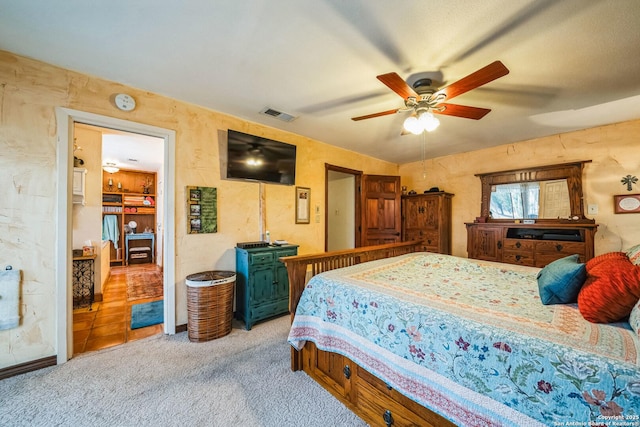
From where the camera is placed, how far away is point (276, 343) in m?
2.38

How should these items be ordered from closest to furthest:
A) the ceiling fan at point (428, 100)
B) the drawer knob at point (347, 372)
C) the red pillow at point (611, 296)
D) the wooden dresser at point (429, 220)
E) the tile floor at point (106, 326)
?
1. the red pillow at point (611, 296)
2. the drawer knob at point (347, 372)
3. the ceiling fan at point (428, 100)
4. the tile floor at point (106, 326)
5. the wooden dresser at point (429, 220)

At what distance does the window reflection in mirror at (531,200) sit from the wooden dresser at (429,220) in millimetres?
744

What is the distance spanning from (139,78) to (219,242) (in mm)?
1814

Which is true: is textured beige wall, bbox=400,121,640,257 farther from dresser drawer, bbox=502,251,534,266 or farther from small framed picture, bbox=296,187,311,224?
small framed picture, bbox=296,187,311,224

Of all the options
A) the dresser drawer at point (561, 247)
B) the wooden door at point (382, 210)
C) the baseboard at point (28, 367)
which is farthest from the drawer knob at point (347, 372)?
the dresser drawer at point (561, 247)

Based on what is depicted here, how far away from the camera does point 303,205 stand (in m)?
3.76

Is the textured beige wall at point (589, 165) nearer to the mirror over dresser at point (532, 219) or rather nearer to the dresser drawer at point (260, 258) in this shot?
the mirror over dresser at point (532, 219)

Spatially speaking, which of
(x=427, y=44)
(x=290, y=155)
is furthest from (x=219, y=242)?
(x=427, y=44)

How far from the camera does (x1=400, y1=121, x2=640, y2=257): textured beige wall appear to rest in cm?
305

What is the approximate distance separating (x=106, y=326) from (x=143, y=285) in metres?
1.67

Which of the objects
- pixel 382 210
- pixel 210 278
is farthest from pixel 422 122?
pixel 382 210

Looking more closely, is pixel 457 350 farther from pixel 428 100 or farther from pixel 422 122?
pixel 428 100

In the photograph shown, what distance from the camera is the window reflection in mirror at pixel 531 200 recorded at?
11.5 feet

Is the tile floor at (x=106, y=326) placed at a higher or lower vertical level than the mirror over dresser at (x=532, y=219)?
lower
